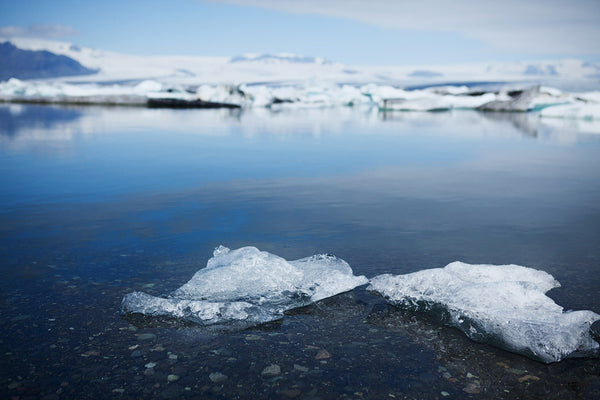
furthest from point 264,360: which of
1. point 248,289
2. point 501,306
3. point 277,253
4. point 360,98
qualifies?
point 360,98

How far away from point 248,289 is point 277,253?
930mm

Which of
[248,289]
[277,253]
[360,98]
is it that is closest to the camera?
[248,289]

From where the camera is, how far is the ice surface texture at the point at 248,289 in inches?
124

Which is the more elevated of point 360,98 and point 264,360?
point 360,98

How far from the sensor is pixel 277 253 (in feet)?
14.5

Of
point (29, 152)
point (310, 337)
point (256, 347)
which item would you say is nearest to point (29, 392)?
point (256, 347)

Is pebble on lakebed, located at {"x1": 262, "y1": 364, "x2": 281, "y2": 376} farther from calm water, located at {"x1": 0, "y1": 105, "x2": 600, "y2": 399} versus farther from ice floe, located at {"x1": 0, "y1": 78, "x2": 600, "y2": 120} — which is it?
ice floe, located at {"x1": 0, "y1": 78, "x2": 600, "y2": 120}

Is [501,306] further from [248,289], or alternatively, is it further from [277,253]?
[277,253]

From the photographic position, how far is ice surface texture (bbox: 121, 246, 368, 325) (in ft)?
10.3

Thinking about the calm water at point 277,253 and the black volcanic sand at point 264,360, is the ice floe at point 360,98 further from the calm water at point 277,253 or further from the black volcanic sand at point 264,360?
the black volcanic sand at point 264,360

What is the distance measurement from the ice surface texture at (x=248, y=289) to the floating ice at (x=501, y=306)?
36cm

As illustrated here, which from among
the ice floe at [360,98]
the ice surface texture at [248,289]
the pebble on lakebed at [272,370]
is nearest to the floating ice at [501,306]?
the ice surface texture at [248,289]

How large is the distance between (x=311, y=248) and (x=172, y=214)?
6.57 feet

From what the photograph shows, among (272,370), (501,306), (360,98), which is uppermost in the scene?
(360,98)
